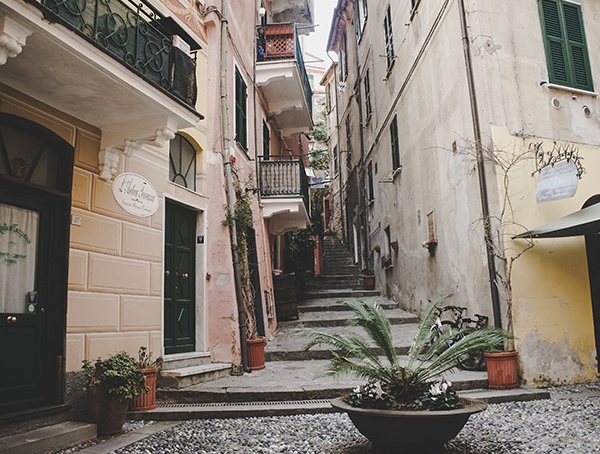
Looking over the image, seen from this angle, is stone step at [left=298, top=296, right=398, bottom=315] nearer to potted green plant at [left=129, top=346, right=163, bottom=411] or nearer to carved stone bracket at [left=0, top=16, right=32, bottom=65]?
potted green plant at [left=129, top=346, right=163, bottom=411]

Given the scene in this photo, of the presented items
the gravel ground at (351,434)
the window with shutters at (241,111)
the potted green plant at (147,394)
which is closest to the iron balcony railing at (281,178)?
the window with shutters at (241,111)

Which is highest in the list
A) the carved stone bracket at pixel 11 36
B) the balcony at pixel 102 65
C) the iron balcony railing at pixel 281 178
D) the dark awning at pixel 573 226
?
the iron balcony railing at pixel 281 178

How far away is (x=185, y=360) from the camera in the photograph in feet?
25.1

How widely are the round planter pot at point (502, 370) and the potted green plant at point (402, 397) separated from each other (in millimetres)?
2358

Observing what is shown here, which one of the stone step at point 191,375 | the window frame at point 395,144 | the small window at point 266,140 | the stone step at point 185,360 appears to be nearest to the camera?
the stone step at point 191,375

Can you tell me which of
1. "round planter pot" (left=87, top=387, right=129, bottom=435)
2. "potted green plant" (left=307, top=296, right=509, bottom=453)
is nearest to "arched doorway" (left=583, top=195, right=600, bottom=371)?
"potted green plant" (left=307, top=296, right=509, bottom=453)

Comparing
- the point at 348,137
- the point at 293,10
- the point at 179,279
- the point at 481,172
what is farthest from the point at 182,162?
the point at 348,137

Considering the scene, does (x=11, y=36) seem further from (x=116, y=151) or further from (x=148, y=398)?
(x=148, y=398)

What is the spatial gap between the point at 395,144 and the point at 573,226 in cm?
705

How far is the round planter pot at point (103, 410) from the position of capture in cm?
532

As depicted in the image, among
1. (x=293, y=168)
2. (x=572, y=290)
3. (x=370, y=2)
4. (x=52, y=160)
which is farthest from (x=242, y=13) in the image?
(x=572, y=290)

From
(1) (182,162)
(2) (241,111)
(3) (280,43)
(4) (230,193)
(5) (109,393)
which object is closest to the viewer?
(5) (109,393)

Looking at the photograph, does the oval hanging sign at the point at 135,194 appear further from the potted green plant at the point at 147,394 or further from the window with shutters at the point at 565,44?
the window with shutters at the point at 565,44

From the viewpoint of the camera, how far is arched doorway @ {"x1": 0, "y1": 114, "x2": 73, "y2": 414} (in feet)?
16.6
